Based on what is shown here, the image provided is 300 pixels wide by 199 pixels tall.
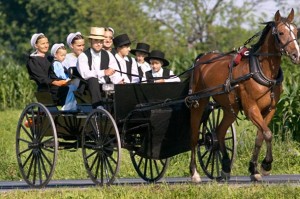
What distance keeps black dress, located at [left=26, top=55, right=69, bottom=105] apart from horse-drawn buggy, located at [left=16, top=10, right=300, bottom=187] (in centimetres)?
12

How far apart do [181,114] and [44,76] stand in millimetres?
1858

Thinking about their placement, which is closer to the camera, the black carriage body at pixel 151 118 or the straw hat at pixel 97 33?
the black carriage body at pixel 151 118

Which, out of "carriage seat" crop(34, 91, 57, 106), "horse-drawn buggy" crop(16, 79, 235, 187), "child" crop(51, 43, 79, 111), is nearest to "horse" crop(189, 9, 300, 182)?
"horse-drawn buggy" crop(16, 79, 235, 187)

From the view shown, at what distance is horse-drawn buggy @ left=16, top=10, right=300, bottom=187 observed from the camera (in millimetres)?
13367

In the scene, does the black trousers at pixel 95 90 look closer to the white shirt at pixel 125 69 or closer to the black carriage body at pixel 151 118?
the black carriage body at pixel 151 118

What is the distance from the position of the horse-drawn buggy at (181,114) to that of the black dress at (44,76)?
124 mm

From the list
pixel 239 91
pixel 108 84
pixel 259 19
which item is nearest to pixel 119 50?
pixel 108 84

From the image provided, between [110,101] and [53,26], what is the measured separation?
51.9 m

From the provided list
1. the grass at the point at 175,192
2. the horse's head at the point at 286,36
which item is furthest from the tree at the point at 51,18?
the grass at the point at 175,192

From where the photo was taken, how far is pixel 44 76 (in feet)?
48.4

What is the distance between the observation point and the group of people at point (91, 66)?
14172 millimetres

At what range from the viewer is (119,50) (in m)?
15.0

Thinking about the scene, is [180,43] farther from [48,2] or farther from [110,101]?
[110,101]

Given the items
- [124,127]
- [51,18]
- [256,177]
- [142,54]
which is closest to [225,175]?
[256,177]
